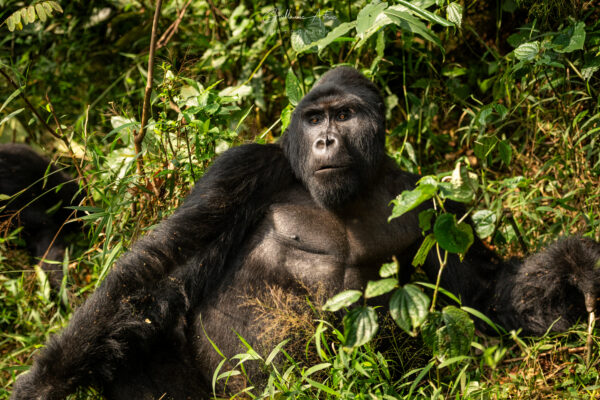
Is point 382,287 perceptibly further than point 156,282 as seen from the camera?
No

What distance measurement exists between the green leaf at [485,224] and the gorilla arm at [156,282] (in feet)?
3.82

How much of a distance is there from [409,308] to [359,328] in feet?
0.65

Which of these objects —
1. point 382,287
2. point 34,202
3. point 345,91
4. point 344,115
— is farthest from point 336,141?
point 34,202

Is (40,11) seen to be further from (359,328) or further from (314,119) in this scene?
(359,328)

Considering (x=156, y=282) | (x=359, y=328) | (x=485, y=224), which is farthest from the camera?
(x=156, y=282)

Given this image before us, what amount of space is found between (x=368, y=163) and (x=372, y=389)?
46.1 inches

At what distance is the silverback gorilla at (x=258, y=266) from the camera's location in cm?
307

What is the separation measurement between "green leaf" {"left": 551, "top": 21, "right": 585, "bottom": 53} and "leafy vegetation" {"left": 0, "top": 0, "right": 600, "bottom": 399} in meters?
0.01

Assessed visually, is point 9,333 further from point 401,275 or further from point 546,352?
point 546,352

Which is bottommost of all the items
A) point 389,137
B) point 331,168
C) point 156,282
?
point 156,282

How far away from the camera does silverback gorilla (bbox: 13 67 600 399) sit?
307 centimetres

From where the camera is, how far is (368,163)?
3.23m

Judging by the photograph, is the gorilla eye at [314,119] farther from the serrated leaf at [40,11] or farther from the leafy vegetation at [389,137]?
the serrated leaf at [40,11]

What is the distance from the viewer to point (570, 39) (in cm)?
365
